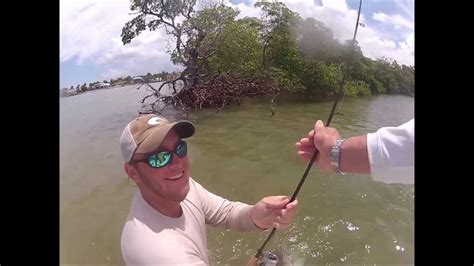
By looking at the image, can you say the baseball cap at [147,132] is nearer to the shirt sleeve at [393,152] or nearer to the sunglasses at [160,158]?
the sunglasses at [160,158]

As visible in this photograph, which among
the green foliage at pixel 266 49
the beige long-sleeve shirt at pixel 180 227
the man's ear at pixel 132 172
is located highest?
the green foliage at pixel 266 49

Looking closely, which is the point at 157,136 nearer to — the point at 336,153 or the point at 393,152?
the point at 336,153

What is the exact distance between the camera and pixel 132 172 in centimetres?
198

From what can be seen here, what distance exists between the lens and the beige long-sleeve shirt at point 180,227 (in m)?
1.85

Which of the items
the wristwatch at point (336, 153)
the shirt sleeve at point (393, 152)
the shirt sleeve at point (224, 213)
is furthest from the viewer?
the shirt sleeve at point (224, 213)

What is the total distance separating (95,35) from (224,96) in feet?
2.23

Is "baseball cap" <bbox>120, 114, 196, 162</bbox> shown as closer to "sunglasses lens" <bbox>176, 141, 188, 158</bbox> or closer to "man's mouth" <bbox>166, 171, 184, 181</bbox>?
"sunglasses lens" <bbox>176, 141, 188, 158</bbox>

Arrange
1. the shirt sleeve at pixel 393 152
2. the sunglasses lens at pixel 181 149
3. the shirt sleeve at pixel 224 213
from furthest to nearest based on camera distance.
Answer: the shirt sleeve at pixel 224 213, the sunglasses lens at pixel 181 149, the shirt sleeve at pixel 393 152

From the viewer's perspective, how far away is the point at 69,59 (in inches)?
86.0

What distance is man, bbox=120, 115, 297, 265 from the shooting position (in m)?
1.87

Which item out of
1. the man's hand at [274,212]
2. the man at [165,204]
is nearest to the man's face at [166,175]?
the man at [165,204]

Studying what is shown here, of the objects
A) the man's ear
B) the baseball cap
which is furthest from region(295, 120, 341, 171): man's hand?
the man's ear
